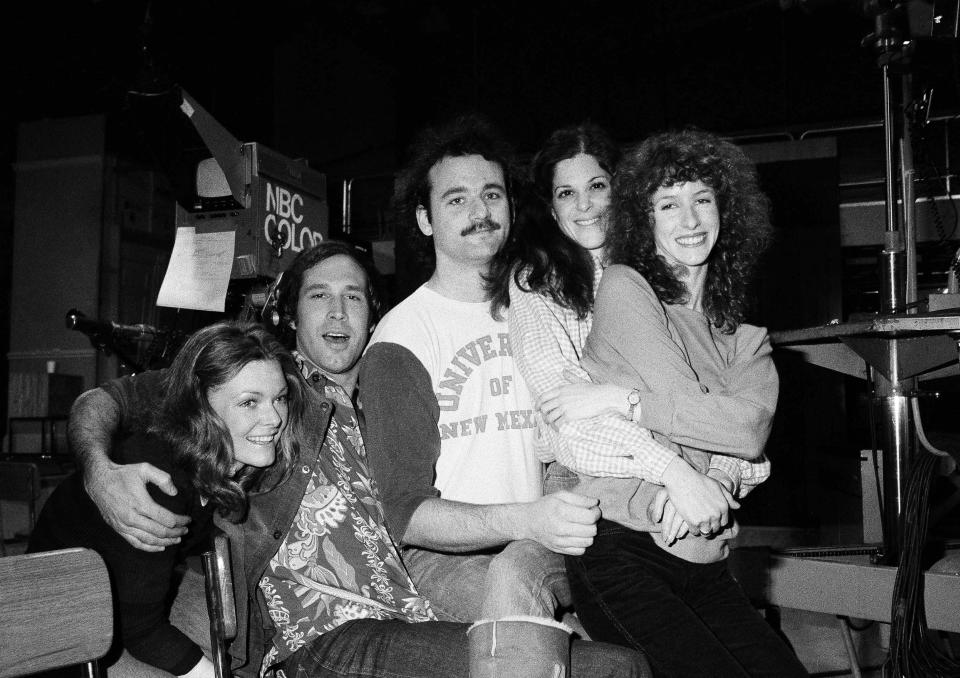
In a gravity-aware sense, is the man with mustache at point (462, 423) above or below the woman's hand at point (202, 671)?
above

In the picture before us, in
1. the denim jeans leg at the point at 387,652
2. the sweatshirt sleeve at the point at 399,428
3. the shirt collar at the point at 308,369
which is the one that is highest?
the shirt collar at the point at 308,369

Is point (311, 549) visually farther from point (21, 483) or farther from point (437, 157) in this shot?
point (21, 483)

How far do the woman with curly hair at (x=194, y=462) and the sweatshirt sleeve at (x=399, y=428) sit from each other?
0.70 feet

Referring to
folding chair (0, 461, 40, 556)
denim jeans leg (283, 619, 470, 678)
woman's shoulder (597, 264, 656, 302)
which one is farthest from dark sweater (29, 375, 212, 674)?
folding chair (0, 461, 40, 556)

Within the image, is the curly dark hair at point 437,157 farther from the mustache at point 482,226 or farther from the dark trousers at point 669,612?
the dark trousers at point 669,612

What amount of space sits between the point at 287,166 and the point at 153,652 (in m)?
1.58

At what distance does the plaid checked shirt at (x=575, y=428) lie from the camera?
1413mm

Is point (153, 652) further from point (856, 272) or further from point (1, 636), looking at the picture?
point (856, 272)

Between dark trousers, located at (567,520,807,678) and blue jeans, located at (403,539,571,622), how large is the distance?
0.18 ft

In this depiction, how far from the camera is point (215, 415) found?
1.72 meters

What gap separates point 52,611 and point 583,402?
888 millimetres

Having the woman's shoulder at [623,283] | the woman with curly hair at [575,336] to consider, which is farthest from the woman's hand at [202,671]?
the woman's shoulder at [623,283]

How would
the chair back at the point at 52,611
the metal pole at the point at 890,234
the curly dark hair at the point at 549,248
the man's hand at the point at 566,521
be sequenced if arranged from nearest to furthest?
the chair back at the point at 52,611 < the man's hand at the point at 566,521 < the curly dark hair at the point at 549,248 < the metal pole at the point at 890,234

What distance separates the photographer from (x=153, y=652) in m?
1.49
